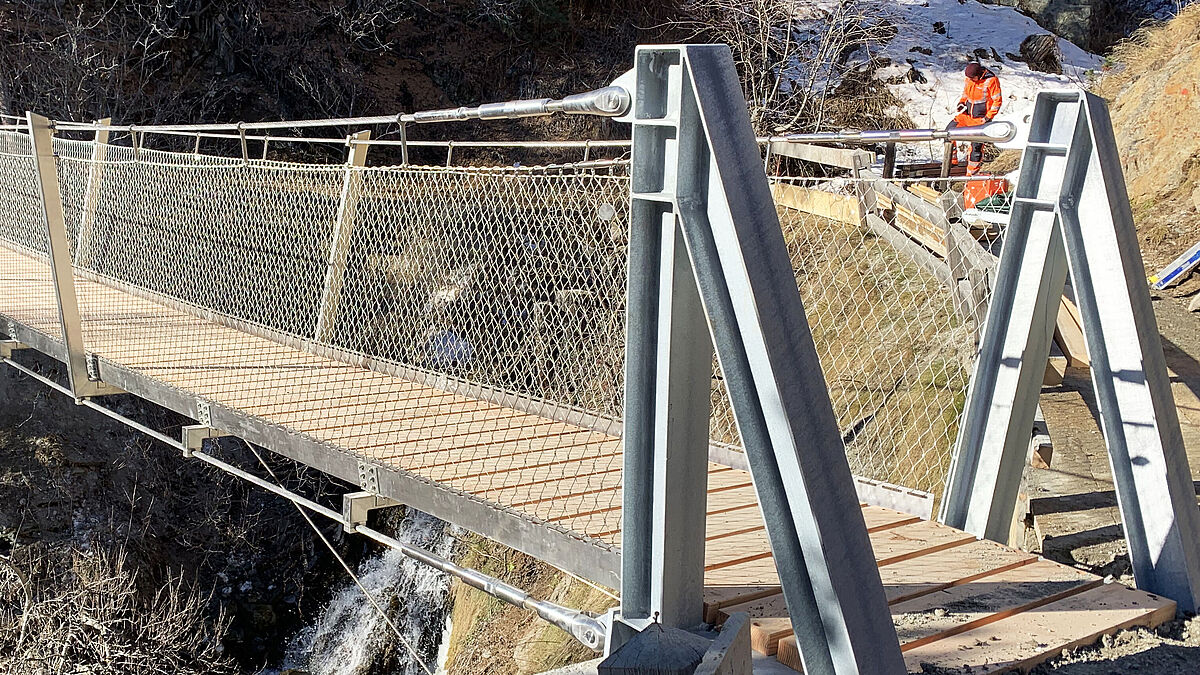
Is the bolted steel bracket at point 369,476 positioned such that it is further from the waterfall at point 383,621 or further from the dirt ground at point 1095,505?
the waterfall at point 383,621

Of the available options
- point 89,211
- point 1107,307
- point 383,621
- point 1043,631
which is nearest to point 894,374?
point 1107,307

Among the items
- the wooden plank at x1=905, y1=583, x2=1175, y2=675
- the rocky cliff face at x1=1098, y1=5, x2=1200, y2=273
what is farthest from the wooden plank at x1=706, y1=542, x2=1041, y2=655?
the rocky cliff face at x1=1098, y1=5, x2=1200, y2=273

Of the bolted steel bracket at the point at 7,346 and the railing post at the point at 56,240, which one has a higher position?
the railing post at the point at 56,240

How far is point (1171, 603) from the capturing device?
233 cm

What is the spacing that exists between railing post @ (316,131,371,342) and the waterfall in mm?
6056

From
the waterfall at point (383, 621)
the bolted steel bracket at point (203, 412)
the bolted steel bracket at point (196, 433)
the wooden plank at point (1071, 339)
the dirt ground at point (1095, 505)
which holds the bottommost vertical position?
the waterfall at point (383, 621)

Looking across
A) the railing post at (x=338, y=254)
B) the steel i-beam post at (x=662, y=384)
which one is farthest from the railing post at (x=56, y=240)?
the steel i-beam post at (x=662, y=384)

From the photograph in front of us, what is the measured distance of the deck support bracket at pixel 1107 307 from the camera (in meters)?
2.34

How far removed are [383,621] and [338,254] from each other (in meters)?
7.37

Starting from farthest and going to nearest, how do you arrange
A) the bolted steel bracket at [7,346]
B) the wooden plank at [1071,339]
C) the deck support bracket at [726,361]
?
the bolted steel bracket at [7,346], the wooden plank at [1071,339], the deck support bracket at [726,361]

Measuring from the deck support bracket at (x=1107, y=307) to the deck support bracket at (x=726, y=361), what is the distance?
3.38 ft

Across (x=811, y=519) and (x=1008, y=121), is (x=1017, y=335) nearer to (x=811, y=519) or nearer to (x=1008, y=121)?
(x=1008, y=121)

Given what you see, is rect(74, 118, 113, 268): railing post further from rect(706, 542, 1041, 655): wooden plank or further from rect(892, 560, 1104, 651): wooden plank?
rect(892, 560, 1104, 651): wooden plank

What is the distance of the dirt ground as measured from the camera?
2.13m
